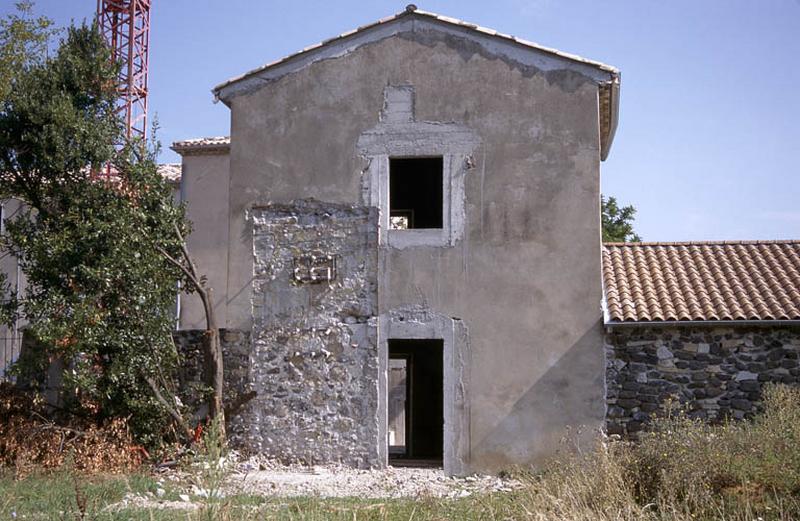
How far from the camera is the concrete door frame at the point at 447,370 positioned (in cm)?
1238

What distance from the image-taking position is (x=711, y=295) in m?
12.6

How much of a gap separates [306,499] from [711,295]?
677 cm

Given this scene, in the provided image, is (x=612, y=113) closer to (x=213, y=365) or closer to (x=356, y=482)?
(x=356, y=482)

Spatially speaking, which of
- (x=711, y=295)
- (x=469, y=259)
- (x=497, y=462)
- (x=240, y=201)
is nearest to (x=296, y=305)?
(x=240, y=201)

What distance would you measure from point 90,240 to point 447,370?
5510 millimetres

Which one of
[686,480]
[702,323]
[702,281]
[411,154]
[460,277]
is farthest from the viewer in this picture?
[702,281]

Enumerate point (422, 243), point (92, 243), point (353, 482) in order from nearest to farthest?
point (353, 482)
point (92, 243)
point (422, 243)

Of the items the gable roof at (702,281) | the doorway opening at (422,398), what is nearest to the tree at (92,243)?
the doorway opening at (422,398)

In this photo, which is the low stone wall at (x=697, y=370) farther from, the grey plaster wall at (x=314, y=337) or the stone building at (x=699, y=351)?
the grey plaster wall at (x=314, y=337)

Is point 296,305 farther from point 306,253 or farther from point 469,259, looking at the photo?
point 469,259

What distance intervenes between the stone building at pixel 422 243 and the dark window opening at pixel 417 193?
2900 millimetres

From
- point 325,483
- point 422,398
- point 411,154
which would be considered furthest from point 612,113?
point 325,483

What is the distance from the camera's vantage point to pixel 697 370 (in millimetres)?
12031

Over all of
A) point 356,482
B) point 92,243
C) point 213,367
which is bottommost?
point 356,482
